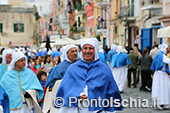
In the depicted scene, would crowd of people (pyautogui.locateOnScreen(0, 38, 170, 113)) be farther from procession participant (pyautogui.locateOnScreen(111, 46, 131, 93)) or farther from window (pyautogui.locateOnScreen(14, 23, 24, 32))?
window (pyautogui.locateOnScreen(14, 23, 24, 32))

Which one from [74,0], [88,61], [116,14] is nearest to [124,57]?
[88,61]

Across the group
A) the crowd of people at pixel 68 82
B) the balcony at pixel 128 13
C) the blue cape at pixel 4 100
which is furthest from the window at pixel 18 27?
the blue cape at pixel 4 100

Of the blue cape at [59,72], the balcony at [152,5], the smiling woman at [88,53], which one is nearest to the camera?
the smiling woman at [88,53]

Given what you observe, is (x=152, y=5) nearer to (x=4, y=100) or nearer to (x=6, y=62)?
(x=6, y=62)

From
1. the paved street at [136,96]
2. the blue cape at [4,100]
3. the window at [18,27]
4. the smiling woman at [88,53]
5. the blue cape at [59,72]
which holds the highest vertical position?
the window at [18,27]

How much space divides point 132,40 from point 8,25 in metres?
27.3

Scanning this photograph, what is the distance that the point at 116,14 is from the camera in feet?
135

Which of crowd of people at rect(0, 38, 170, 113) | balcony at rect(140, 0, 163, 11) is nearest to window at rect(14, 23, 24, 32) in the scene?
balcony at rect(140, 0, 163, 11)

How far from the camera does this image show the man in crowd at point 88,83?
5.98 metres

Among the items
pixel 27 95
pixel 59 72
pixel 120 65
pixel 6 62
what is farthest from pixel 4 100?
pixel 120 65

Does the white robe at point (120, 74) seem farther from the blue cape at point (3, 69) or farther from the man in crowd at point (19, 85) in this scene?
the man in crowd at point (19, 85)

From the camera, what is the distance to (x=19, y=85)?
8.06m

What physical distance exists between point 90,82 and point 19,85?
7.92 feet

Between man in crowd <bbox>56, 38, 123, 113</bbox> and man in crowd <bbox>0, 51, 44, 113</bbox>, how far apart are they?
192 centimetres
